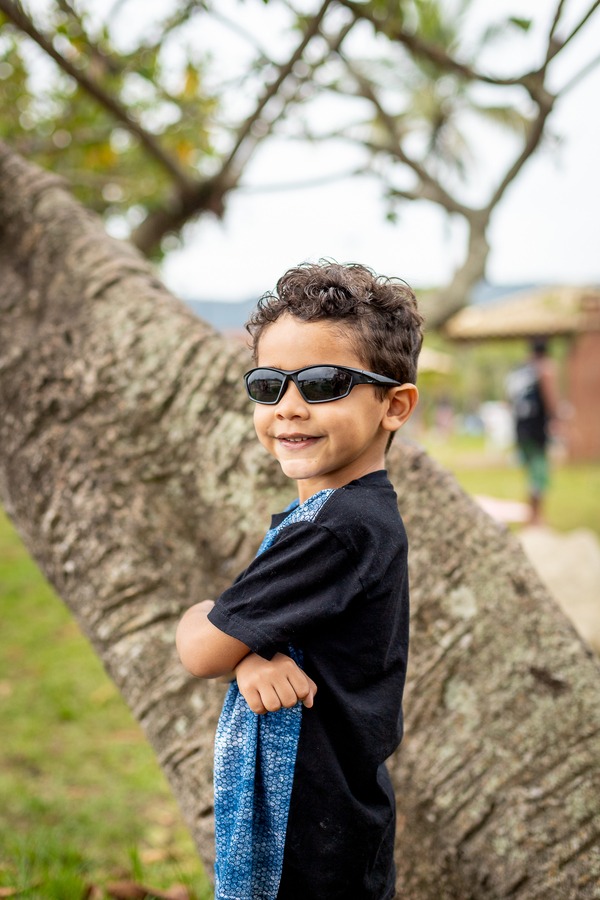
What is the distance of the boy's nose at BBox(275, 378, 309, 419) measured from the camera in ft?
4.59

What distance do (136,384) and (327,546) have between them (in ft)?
3.87

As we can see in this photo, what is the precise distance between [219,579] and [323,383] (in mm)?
1008

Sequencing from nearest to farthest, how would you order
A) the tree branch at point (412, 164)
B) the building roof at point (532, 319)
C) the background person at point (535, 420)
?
1. the tree branch at point (412, 164)
2. the background person at point (535, 420)
3. the building roof at point (532, 319)

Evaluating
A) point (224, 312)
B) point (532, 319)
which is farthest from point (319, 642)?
point (224, 312)

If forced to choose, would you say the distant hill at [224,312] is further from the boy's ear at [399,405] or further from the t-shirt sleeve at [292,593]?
the t-shirt sleeve at [292,593]

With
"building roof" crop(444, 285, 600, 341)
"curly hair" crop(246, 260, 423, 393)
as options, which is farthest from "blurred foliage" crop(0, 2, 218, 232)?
"building roof" crop(444, 285, 600, 341)

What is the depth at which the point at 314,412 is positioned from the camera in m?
1.39

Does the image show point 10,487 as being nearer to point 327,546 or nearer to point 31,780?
point 327,546

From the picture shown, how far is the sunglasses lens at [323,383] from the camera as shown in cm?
137

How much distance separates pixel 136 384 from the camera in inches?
91.4

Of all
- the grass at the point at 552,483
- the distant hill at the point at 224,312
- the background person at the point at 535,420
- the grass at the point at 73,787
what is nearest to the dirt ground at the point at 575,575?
the grass at the point at 552,483

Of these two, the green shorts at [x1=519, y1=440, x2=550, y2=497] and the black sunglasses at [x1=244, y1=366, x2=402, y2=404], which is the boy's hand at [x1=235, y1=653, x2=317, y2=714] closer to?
the black sunglasses at [x1=244, y1=366, x2=402, y2=404]

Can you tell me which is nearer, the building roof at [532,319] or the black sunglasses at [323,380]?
the black sunglasses at [323,380]

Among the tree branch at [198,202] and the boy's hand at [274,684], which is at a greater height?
the tree branch at [198,202]
